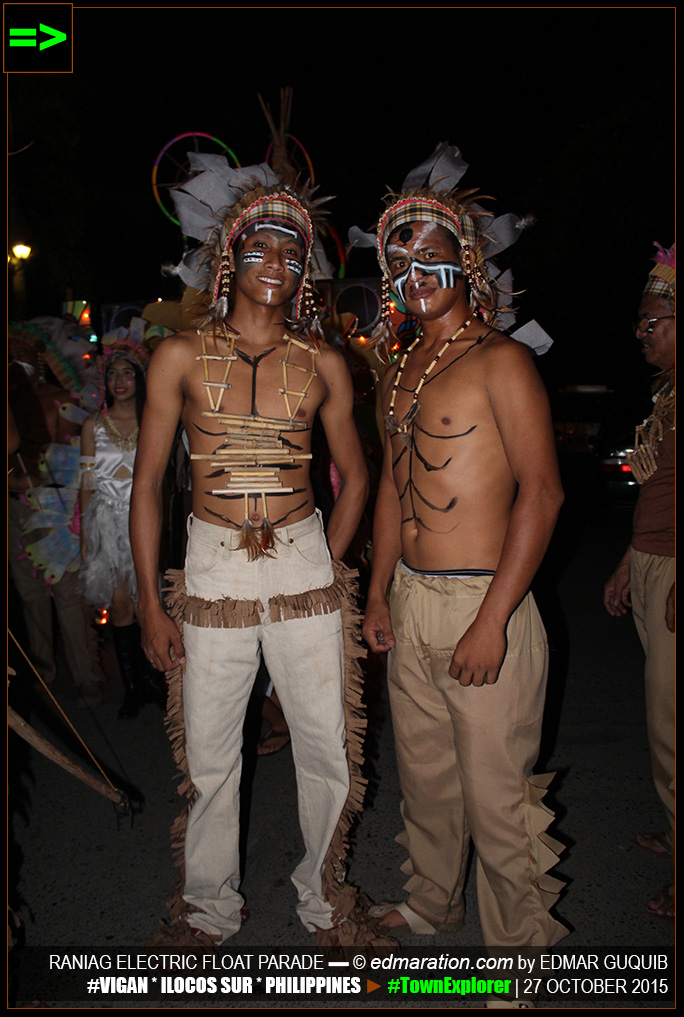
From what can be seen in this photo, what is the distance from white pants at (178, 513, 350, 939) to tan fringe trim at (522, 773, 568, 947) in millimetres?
637

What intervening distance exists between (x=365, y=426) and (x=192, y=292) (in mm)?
1451

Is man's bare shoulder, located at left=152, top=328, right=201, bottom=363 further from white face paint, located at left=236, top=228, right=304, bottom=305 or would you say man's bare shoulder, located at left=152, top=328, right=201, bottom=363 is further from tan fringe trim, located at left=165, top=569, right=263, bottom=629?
tan fringe trim, located at left=165, top=569, right=263, bottom=629

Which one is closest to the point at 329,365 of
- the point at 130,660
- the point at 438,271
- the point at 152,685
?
the point at 438,271

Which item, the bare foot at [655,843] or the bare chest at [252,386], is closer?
the bare chest at [252,386]

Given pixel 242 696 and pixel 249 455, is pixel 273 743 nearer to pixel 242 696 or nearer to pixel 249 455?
pixel 242 696

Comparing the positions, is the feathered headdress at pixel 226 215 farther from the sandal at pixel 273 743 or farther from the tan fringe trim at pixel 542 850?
the sandal at pixel 273 743

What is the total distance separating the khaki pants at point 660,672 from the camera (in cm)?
270

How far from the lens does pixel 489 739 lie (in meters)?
2.15

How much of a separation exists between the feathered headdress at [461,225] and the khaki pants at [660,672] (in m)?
1.09

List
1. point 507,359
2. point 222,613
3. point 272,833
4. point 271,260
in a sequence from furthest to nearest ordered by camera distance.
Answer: point 272,833 → point 271,260 → point 222,613 → point 507,359

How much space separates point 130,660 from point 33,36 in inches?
136

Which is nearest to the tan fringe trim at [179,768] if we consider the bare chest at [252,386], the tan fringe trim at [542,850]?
the bare chest at [252,386]

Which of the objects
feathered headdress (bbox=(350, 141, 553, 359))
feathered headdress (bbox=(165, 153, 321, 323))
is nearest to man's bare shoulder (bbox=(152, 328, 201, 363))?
feathered headdress (bbox=(165, 153, 321, 323))

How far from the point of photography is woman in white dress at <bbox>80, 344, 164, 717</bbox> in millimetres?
4496
